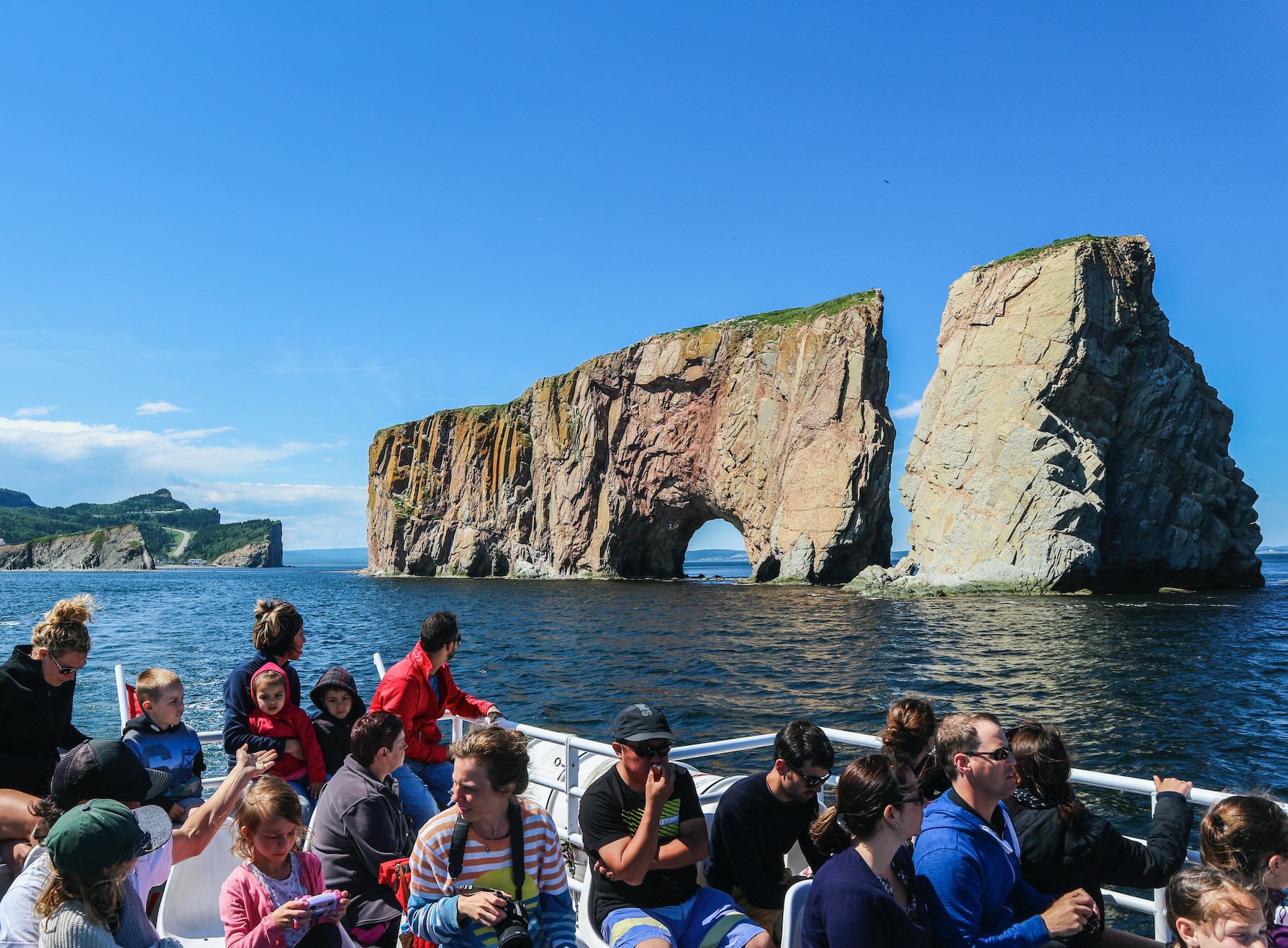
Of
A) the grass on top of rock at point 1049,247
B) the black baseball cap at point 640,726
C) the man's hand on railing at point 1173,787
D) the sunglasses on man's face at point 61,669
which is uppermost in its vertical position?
the grass on top of rock at point 1049,247

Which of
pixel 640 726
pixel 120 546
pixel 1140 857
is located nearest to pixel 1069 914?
pixel 1140 857

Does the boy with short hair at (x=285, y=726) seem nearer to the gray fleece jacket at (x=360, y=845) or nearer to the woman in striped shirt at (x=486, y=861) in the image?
the gray fleece jacket at (x=360, y=845)

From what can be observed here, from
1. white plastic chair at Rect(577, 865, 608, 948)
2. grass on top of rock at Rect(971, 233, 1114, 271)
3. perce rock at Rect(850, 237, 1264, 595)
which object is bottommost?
white plastic chair at Rect(577, 865, 608, 948)

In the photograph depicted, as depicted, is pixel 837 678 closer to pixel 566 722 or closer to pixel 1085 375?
pixel 566 722

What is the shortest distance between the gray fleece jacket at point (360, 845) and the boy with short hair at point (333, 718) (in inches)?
62.8

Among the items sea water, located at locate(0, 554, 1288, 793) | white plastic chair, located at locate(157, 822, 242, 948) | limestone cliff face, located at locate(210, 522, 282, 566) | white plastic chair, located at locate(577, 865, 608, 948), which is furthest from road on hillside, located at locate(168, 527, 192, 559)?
white plastic chair, located at locate(577, 865, 608, 948)

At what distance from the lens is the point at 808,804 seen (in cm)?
374

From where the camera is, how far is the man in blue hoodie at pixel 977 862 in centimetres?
305

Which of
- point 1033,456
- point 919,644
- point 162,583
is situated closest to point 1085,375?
point 1033,456

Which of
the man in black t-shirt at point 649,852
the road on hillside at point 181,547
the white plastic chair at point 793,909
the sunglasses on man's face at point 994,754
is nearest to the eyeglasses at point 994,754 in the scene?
the sunglasses on man's face at point 994,754

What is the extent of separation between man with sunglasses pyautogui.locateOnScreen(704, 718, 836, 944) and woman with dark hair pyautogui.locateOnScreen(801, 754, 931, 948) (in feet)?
2.05

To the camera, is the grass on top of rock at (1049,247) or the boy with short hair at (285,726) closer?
the boy with short hair at (285,726)

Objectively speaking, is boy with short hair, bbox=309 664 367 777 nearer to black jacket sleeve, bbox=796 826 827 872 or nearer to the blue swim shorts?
the blue swim shorts

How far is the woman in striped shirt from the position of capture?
2969 millimetres
